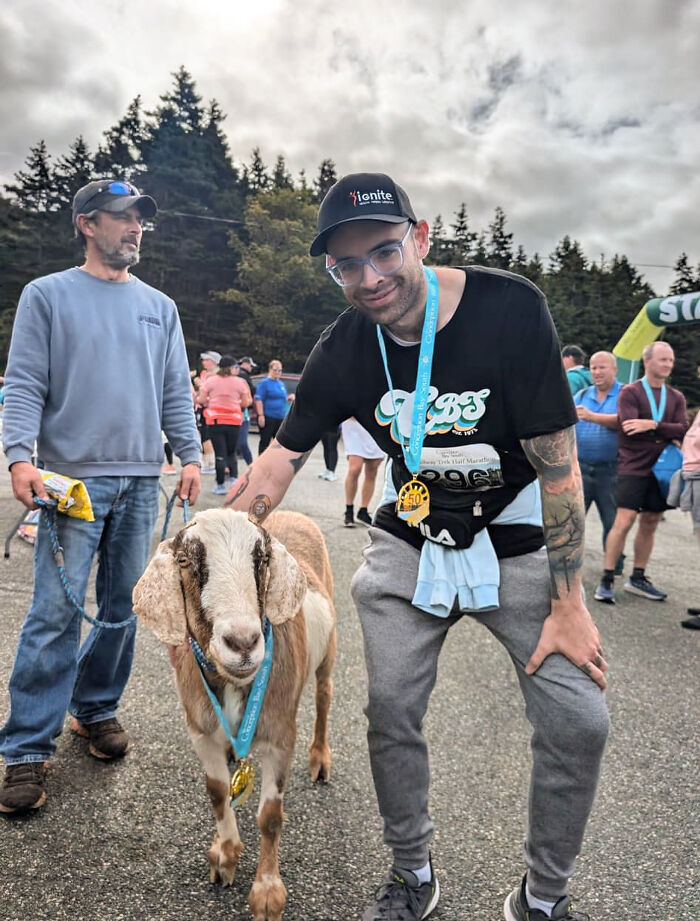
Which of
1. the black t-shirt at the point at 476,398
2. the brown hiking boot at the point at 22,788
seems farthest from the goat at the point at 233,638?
the brown hiking boot at the point at 22,788

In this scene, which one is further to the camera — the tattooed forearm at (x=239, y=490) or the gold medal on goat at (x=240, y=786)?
the tattooed forearm at (x=239, y=490)

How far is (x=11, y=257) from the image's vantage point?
169 ft

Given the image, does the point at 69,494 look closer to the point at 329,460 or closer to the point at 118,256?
the point at 118,256

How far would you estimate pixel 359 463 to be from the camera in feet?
26.9

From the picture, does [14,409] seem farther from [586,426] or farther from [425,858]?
[586,426]

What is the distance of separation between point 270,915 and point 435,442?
1.74m

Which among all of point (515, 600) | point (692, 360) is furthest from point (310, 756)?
point (692, 360)

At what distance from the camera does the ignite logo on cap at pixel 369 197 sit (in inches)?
80.1

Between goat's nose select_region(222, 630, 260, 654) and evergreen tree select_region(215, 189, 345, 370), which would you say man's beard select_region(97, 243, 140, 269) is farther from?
evergreen tree select_region(215, 189, 345, 370)

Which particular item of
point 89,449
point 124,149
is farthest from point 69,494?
point 124,149

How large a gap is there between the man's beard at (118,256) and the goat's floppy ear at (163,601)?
165 centimetres

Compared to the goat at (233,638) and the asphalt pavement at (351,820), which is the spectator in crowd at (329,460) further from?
Answer: the goat at (233,638)

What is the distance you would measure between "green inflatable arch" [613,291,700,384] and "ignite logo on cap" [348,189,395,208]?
A: 14151mm

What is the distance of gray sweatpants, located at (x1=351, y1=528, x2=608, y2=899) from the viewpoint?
1.93 metres
